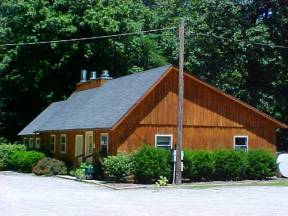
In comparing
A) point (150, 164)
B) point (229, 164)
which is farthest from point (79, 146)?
point (229, 164)

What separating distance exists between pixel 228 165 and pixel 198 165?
1.81 meters

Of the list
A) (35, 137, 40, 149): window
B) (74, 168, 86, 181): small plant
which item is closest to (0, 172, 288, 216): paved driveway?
(74, 168, 86, 181): small plant

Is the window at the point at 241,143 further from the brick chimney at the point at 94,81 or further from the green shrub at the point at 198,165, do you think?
the brick chimney at the point at 94,81

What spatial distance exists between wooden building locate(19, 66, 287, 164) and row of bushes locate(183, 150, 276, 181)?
2.31 metres

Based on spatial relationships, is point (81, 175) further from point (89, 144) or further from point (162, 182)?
point (162, 182)

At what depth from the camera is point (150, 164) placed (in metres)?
29.8

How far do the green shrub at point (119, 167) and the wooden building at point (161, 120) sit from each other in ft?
5.29

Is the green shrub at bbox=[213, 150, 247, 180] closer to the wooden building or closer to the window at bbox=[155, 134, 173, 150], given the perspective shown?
the wooden building

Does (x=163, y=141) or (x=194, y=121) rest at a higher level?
(x=194, y=121)

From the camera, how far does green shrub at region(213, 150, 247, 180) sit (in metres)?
32.0

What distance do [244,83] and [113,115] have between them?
22.0 m

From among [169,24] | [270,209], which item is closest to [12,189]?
[270,209]

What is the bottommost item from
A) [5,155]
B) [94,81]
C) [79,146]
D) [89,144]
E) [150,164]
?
[150,164]

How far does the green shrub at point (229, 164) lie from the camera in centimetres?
3203
